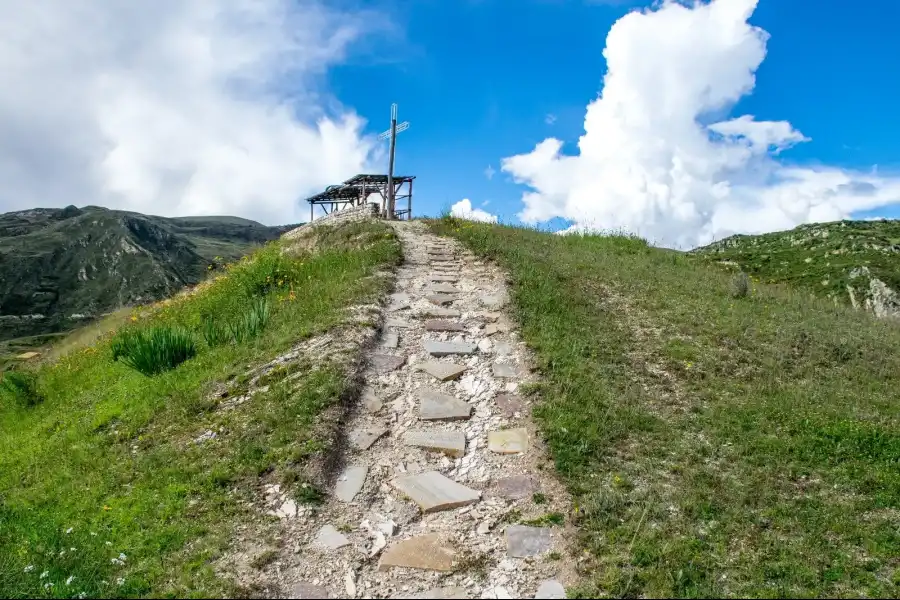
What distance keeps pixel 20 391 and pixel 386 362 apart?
6.45m

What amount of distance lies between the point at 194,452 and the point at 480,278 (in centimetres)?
608

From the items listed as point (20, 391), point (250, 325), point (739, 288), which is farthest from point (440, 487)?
point (739, 288)

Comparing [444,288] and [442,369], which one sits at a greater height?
[444,288]

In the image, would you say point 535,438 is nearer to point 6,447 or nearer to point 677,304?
point 677,304

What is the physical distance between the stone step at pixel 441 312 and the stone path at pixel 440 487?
0.56ft

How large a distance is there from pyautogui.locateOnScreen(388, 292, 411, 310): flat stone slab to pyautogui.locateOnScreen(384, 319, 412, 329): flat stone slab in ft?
1.68

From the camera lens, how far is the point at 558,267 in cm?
1092

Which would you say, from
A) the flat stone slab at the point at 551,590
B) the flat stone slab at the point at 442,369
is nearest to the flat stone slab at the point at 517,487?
the flat stone slab at the point at 551,590

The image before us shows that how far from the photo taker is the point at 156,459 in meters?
→ 5.37

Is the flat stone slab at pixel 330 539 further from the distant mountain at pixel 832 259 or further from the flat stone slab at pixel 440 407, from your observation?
the distant mountain at pixel 832 259

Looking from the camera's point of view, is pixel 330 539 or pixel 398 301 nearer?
pixel 330 539

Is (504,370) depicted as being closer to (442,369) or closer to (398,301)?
(442,369)

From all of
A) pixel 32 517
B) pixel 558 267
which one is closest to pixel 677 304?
pixel 558 267

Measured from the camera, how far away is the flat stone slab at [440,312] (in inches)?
334
